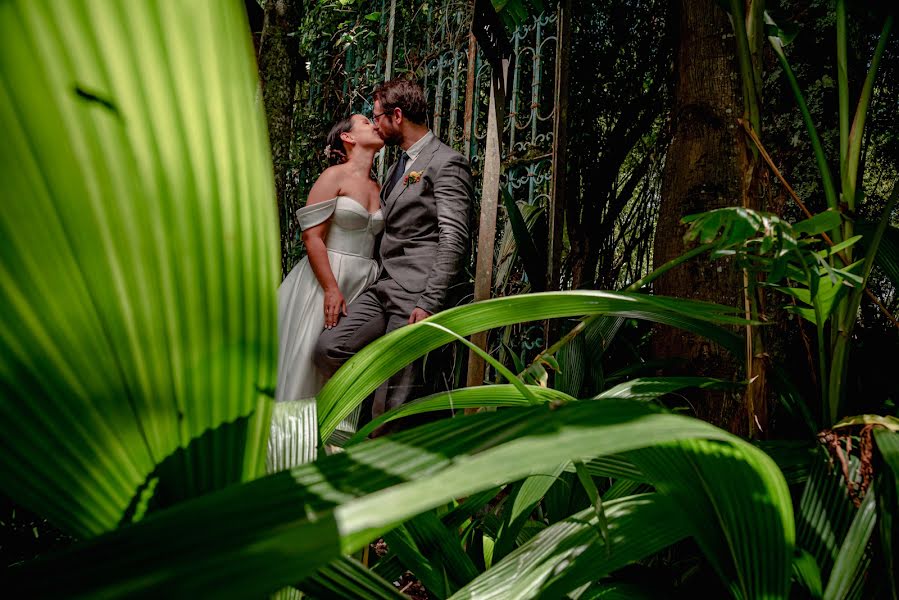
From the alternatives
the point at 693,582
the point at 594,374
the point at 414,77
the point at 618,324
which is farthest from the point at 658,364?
the point at 414,77

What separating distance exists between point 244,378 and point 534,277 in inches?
56.8

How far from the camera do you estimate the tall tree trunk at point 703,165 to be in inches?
43.3

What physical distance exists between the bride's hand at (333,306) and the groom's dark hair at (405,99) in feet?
2.57

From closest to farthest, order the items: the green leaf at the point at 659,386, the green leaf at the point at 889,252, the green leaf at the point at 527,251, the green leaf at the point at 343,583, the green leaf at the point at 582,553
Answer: the green leaf at the point at 343,583 → the green leaf at the point at 582,553 → the green leaf at the point at 659,386 → the green leaf at the point at 889,252 → the green leaf at the point at 527,251

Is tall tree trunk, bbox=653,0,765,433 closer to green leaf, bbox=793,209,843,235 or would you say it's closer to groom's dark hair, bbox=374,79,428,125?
green leaf, bbox=793,209,843,235

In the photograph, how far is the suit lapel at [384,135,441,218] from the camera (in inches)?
90.0

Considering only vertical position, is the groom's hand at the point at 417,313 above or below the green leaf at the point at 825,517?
below

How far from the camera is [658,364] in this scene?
116cm

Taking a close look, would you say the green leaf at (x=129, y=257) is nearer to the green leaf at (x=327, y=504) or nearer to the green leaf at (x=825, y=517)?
the green leaf at (x=327, y=504)

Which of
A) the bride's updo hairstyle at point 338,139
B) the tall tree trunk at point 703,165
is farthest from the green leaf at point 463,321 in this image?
the bride's updo hairstyle at point 338,139

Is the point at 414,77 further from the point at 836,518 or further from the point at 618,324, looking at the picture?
the point at 836,518

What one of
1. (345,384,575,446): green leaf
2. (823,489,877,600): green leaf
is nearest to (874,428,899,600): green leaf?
(823,489,877,600): green leaf

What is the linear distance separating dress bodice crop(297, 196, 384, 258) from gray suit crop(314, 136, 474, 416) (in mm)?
135

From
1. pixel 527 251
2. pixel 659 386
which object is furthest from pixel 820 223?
pixel 527 251
